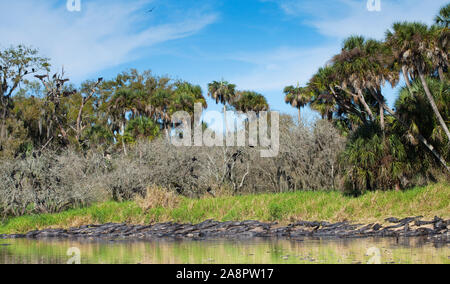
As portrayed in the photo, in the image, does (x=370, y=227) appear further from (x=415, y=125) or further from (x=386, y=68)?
(x=386, y=68)

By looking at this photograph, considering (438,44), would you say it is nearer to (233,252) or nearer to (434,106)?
(434,106)

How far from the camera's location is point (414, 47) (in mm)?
21469

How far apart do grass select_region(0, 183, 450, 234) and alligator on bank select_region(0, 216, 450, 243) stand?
1.18m

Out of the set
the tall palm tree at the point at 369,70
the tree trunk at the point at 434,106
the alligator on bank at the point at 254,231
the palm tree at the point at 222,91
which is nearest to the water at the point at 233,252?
the alligator on bank at the point at 254,231

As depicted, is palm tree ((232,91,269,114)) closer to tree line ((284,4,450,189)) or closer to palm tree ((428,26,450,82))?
tree line ((284,4,450,189))

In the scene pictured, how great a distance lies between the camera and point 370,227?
806 inches

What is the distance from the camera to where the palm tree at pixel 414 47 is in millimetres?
21438

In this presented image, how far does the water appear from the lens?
13.8 meters

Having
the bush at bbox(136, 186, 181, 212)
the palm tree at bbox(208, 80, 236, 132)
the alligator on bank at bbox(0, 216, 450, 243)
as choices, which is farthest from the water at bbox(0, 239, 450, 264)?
the palm tree at bbox(208, 80, 236, 132)

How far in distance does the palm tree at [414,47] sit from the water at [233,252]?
7.68 m

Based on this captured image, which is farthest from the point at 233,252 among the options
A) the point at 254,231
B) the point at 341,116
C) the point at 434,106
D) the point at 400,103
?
the point at 341,116

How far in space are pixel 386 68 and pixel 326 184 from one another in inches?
362

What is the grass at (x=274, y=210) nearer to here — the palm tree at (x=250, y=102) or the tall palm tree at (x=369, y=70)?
the tall palm tree at (x=369, y=70)

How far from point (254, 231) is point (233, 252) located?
19.2ft
